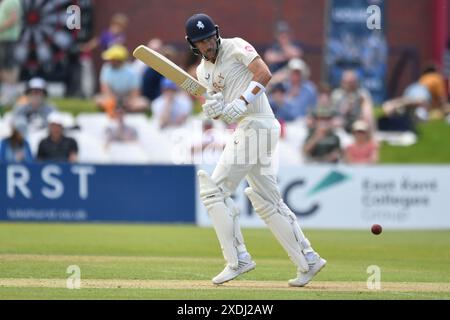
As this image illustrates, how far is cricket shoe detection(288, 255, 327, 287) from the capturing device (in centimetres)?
934

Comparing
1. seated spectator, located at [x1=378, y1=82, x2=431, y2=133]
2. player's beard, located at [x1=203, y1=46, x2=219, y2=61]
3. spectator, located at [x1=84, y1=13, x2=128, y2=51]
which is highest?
spectator, located at [x1=84, y1=13, x2=128, y2=51]

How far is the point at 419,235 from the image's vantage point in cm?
1638

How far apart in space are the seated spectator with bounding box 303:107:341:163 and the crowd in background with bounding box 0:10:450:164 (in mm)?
15

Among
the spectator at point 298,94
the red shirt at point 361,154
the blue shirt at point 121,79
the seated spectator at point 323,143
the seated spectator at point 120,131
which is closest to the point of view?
the seated spectator at point 323,143

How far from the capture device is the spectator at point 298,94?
64.6 ft

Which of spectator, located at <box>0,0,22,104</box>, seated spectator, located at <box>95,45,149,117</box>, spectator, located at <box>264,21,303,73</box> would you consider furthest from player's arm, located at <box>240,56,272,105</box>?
spectator, located at <box>264,21,303,73</box>

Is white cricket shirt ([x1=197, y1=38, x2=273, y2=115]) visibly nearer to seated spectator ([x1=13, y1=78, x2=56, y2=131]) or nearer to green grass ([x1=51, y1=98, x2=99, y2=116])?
seated spectator ([x1=13, y1=78, x2=56, y2=131])

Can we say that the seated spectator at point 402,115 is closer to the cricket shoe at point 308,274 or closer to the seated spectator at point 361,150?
the seated spectator at point 361,150

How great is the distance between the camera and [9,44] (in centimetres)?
2039

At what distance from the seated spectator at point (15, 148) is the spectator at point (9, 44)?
2459 mm

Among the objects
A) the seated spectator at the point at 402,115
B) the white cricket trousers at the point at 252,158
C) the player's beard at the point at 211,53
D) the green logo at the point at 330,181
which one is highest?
the player's beard at the point at 211,53

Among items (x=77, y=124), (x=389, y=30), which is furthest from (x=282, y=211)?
(x=389, y=30)

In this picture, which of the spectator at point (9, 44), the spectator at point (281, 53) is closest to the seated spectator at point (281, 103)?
the spectator at point (281, 53)

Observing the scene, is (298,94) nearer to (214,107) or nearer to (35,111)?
(35,111)
